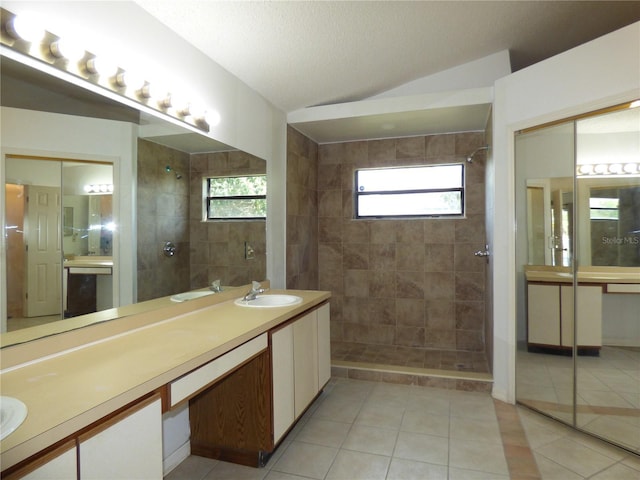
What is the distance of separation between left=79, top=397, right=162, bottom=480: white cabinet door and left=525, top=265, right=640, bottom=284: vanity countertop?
8.09 feet

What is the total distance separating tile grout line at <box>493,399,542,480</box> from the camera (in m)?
2.00

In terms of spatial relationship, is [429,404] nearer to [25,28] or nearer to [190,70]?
[190,70]

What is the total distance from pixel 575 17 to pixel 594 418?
2587 millimetres

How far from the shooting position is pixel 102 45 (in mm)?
1685

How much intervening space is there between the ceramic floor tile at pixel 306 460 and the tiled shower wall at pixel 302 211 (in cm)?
149

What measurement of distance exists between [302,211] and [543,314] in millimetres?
2227

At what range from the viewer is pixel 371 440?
91.8 inches

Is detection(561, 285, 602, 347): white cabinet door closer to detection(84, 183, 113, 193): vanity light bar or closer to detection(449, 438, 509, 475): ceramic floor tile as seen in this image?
detection(449, 438, 509, 475): ceramic floor tile

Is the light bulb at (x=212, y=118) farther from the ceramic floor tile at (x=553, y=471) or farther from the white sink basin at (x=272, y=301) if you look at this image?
the ceramic floor tile at (x=553, y=471)

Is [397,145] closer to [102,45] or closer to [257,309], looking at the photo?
[257,309]

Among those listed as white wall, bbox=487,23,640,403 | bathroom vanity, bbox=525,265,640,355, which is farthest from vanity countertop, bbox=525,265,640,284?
white wall, bbox=487,23,640,403

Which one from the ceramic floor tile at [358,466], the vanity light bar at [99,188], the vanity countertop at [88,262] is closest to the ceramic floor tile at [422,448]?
the ceramic floor tile at [358,466]

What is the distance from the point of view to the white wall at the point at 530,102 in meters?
2.08

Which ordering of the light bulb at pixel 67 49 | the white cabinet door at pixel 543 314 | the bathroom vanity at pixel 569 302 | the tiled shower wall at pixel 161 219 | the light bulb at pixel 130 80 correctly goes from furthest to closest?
the white cabinet door at pixel 543 314 → the bathroom vanity at pixel 569 302 → the tiled shower wall at pixel 161 219 → the light bulb at pixel 130 80 → the light bulb at pixel 67 49
